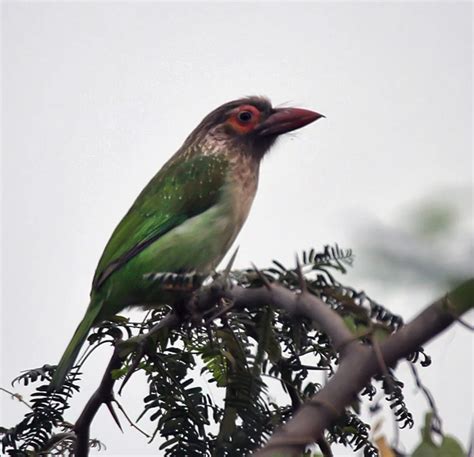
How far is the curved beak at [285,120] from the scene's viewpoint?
3729 mm

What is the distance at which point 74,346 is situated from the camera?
3.27 meters

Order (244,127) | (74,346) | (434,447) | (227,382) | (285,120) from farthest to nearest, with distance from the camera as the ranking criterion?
(244,127)
(285,120)
(74,346)
(227,382)
(434,447)

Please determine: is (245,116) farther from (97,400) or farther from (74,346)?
(97,400)

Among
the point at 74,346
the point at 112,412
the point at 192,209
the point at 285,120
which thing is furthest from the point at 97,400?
the point at 285,120

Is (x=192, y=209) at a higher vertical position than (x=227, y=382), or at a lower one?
higher

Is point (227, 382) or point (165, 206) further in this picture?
point (165, 206)

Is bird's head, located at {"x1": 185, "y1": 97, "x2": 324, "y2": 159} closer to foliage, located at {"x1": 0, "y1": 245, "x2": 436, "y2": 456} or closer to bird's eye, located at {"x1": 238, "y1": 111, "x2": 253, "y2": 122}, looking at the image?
bird's eye, located at {"x1": 238, "y1": 111, "x2": 253, "y2": 122}

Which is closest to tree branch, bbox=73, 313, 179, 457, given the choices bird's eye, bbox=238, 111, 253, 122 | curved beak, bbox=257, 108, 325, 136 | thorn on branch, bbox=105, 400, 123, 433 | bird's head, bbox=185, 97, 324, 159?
thorn on branch, bbox=105, 400, 123, 433

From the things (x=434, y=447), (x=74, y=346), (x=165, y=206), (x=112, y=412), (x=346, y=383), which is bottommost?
(x=434, y=447)

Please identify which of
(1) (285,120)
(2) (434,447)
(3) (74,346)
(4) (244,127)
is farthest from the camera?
(4) (244,127)

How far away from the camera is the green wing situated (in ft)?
12.1

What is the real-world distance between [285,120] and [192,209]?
642mm

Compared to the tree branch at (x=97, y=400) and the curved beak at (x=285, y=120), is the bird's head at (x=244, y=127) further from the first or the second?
the tree branch at (x=97, y=400)

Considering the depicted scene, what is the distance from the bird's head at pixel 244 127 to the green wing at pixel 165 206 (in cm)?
17
